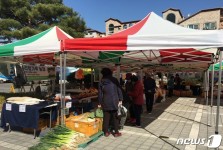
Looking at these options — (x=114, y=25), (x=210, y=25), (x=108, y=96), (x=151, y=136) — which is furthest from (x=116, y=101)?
(x=114, y=25)

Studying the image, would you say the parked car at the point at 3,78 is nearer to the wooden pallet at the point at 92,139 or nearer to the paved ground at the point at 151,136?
the paved ground at the point at 151,136

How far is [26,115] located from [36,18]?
18935mm

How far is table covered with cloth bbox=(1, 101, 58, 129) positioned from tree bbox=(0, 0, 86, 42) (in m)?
16.2

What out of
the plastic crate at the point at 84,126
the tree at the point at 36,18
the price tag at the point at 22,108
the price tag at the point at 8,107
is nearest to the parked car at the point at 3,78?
the tree at the point at 36,18

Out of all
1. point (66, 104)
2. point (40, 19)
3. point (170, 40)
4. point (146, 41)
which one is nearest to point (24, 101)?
point (66, 104)

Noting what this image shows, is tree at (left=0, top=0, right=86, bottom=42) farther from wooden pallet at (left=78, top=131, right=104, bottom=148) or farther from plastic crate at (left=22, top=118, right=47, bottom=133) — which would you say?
wooden pallet at (left=78, top=131, right=104, bottom=148)

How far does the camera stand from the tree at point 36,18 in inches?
862

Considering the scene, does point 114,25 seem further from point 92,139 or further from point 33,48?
point 92,139

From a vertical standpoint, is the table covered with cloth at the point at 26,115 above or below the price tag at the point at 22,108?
below

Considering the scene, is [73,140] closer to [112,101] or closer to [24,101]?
[112,101]

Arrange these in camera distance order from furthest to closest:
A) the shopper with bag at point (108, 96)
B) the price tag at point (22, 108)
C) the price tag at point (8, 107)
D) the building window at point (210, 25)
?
the building window at point (210, 25) → the price tag at point (8, 107) → the price tag at point (22, 108) → the shopper with bag at point (108, 96)

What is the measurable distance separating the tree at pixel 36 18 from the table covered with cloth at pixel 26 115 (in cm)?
1616

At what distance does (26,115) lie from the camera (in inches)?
239

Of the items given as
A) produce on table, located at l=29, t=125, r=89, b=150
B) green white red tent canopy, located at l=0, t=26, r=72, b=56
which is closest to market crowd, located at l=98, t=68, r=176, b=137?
produce on table, located at l=29, t=125, r=89, b=150
